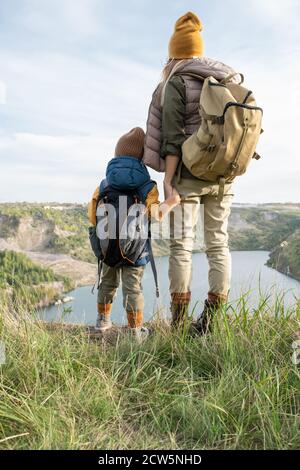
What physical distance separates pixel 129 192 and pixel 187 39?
3.35 ft

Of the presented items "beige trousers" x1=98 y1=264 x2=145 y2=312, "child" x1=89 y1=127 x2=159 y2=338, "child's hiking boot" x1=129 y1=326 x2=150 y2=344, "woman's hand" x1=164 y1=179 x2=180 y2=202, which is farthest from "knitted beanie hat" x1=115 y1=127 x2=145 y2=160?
"child's hiking boot" x1=129 y1=326 x2=150 y2=344

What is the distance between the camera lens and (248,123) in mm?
2184

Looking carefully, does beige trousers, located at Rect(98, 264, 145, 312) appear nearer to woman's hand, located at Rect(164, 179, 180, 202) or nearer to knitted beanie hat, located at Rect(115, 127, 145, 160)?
woman's hand, located at Rect(164, 179, 180, 202)

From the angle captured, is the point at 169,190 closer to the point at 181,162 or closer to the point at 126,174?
the point at 181,162

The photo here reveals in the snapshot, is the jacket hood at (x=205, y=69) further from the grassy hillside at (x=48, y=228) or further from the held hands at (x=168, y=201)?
the grassy hillside at (x=48, y=228)

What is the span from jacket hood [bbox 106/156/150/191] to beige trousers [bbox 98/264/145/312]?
575 millimetres

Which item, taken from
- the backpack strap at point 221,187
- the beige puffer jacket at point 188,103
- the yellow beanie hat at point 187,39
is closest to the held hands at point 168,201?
the beige puffer jacket at point 188,103

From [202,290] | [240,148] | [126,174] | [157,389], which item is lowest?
[157,389]

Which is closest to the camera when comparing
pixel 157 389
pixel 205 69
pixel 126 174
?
pixel 157 389

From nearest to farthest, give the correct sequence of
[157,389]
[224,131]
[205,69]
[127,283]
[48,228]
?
[157,389] → [224,131] → [205,69] → [127,283] → [48,228]

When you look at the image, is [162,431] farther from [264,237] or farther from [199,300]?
[264,237]

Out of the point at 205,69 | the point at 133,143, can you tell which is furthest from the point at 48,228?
the point at 205,69

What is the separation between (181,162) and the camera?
245cm

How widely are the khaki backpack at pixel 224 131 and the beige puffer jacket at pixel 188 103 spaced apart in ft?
0.47
